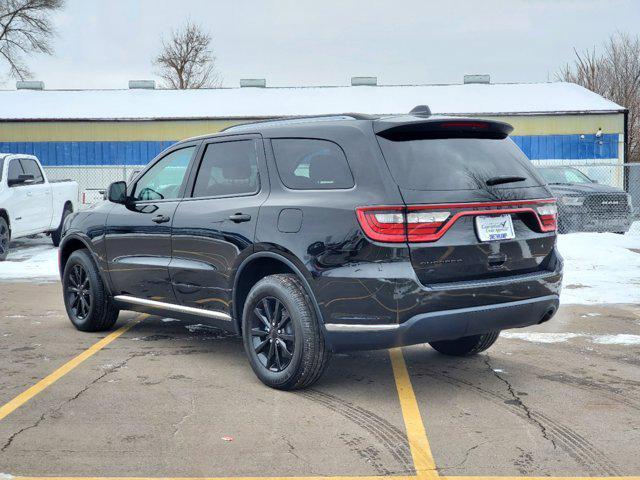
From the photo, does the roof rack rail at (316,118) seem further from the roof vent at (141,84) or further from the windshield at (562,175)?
the roof vent at (141,84)

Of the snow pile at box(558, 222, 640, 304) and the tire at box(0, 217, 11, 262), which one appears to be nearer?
the snow pile at box(558, 222, 640, 304)

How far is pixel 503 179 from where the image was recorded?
525 cm

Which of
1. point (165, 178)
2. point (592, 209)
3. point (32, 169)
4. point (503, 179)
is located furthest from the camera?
point (592, 209)

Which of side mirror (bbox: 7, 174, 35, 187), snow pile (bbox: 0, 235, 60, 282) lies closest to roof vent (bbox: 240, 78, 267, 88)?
snow pile (bbox: 0, 235, 60, 282)

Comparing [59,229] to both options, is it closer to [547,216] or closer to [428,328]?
[547,216]

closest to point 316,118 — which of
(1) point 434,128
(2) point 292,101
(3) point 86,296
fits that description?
(1) point 434,128

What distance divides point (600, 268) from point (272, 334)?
322 inches

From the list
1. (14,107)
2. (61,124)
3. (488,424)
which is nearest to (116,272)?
(488,424)

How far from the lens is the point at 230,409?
5004 millimetres

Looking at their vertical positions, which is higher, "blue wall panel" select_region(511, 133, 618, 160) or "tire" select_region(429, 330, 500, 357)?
"blue wall panel" select_region(511, 133, 618, 160)

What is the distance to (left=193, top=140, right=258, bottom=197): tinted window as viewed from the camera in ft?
19.1

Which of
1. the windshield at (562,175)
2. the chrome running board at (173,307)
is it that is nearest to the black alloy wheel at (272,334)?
the chrome running board at (173,307)

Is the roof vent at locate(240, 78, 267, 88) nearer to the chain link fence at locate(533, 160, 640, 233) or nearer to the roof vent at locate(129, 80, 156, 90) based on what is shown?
the roof vent at locate(129, 80, 156, 90)

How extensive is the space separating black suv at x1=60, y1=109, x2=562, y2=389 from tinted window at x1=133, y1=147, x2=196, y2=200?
6.5 inches
